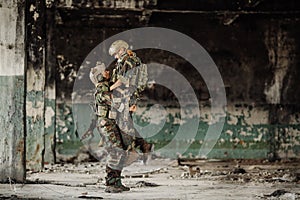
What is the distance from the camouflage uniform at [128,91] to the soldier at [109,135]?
0.08 meters

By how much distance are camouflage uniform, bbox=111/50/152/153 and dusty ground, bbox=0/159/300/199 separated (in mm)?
612

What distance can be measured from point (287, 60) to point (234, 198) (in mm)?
6436

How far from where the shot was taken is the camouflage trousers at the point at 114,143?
6.11m

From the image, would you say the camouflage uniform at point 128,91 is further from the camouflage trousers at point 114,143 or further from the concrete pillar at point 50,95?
the concrete pillar at point 50,95

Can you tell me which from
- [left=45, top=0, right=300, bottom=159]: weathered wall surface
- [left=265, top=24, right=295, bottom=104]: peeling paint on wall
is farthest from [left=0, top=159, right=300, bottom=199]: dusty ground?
[left=265, top=24, right=295, bottom=104]: peeling paint on wall

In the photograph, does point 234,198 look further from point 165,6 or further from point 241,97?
point 241,97

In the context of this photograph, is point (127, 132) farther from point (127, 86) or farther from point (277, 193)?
point (277, 193)

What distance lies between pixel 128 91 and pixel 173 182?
6.43 feet

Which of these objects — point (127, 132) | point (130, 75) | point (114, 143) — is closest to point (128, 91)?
point (130, 75)

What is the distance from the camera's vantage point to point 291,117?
38.6ft

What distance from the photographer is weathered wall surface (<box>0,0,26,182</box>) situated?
6.94 metres

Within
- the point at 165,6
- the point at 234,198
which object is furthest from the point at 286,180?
the point at 165,6

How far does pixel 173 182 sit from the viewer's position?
7.66m

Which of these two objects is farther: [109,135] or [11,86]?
[11,86]
